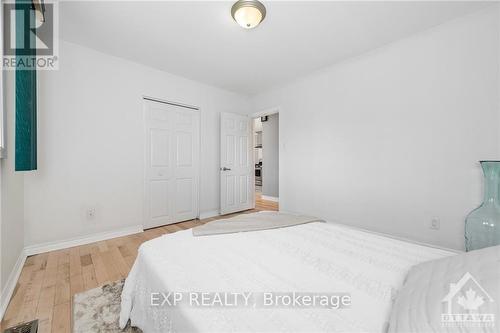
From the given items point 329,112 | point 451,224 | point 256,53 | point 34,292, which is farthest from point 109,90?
point 451,224

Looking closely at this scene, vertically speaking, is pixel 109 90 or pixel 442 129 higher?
pixel 109 90

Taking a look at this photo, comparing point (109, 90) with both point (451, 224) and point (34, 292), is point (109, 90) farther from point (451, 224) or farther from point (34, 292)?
point (451, 224)

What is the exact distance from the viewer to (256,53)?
284 centimetres

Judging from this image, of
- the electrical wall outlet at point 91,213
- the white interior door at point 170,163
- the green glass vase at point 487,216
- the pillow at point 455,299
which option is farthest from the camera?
the white interior door at point 170,163

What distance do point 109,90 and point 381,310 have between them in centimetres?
358

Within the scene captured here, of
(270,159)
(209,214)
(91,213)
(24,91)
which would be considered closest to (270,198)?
(270,159)

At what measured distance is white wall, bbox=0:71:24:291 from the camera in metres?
1.58

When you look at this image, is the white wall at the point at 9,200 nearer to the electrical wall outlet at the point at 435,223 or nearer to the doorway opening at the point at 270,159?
the electrical wall outlet at the point at 435,223

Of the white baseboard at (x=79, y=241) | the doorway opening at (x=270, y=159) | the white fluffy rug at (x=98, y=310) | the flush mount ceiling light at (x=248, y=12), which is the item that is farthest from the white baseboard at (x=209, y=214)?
the flush mount ceiling light at (x=248, y=12)

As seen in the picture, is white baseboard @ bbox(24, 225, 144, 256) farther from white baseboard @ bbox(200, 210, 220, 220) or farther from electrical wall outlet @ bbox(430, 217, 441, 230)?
electrical wall outlet @ bbox(430, 217, 441, 230)

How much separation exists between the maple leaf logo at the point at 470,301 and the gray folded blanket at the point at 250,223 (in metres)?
1.11

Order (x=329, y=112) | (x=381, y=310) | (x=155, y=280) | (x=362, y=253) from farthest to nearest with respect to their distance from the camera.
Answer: (x=329, y=112) → (x=362, y=253) → (x=155, y=280) → (x=381, y=310)

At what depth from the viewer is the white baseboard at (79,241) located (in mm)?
2359

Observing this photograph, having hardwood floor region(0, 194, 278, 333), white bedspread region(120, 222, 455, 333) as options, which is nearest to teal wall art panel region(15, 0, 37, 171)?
hardwood floor region(0, 194, 278, 333)
